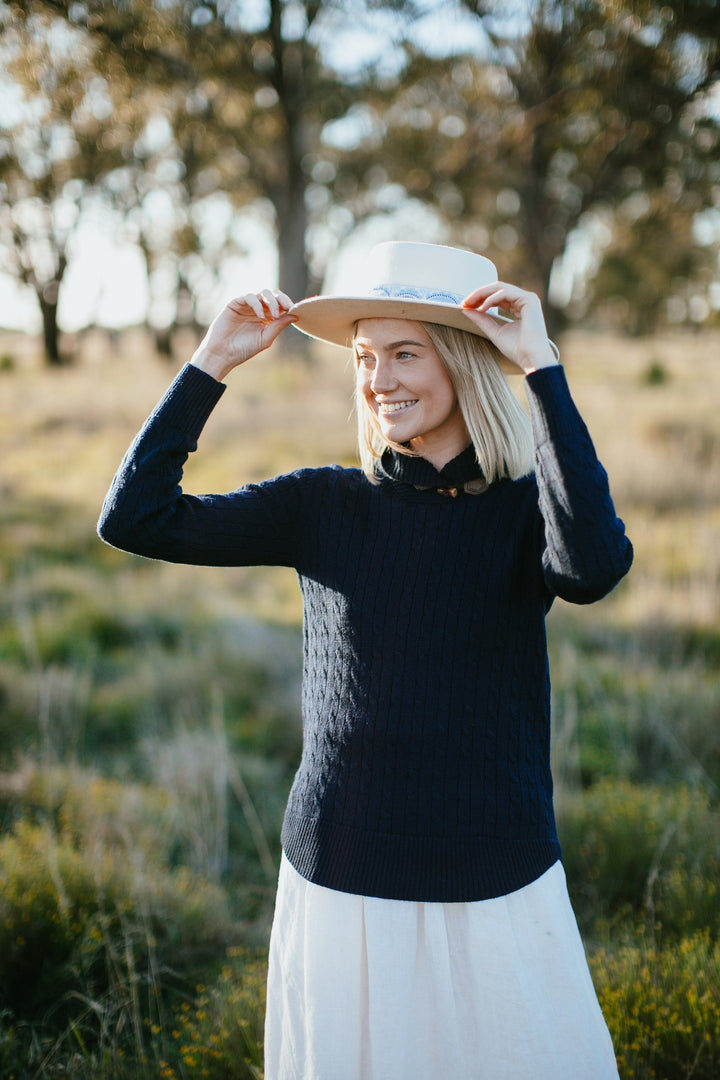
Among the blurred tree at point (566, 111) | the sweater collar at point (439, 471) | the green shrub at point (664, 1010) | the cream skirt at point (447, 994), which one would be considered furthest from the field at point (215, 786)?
the blurred tree at point (566, 111)

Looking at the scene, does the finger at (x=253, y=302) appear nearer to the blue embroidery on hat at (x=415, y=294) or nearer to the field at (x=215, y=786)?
the blue embroidery on hat at (x=415, y=294)

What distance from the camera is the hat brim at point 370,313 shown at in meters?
1.85

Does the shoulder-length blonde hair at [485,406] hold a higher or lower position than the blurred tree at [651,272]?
lower

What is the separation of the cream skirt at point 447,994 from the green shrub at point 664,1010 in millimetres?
776

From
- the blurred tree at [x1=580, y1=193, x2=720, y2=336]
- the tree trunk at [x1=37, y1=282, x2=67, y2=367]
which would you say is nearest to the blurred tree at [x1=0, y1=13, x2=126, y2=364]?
the tree trunk at [x1=37, y1=282, x2=67, y2=367]

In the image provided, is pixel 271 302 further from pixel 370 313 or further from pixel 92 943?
pixel 92 943

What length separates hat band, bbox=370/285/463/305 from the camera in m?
1.89

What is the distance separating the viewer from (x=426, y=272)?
1957 mm

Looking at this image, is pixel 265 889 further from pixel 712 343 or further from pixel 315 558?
pixel 712 343

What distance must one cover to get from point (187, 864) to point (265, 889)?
1.17ft

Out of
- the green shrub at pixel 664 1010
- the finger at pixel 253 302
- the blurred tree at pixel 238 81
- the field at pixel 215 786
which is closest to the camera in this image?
the finger at pixel 253 302

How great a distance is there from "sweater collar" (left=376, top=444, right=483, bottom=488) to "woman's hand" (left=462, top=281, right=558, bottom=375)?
0.76ft

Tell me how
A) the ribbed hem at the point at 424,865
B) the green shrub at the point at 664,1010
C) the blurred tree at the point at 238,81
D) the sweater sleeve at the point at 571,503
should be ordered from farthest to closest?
1. the blurred tree at the point at 238,81
2. the green shrub at the point at 664,1010
3. the ribbed hem at the point at 424,865
4. the sweater sleeve at the point at 571,503

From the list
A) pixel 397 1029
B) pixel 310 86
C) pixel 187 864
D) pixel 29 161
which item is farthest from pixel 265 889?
pixel 29 161
